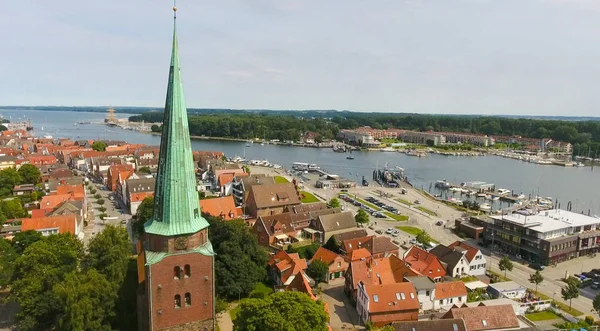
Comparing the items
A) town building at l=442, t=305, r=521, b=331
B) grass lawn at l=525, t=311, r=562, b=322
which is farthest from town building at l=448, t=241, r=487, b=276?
town building at l=442, t=305, r=521, b=331

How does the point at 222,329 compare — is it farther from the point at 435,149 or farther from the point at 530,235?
the point at 435,149

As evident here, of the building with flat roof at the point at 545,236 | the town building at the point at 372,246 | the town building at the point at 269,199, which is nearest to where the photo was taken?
the town building at the point at 372,246

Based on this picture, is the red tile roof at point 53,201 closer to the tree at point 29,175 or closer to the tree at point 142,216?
the tree at point 142,216

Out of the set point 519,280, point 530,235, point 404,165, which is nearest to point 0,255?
point 519,280

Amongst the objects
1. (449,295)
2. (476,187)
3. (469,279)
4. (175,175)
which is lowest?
(476,187)

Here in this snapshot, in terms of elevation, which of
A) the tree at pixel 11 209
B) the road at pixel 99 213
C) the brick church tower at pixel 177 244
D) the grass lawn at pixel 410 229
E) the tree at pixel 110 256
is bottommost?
the grass lawn at pixel 410 229

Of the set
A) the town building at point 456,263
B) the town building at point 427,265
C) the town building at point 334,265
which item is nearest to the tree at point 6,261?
the town building at point 334,265

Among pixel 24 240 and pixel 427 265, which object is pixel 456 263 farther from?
pixel 24 240

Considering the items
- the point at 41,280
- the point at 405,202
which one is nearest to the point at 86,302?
the point at 41,280
